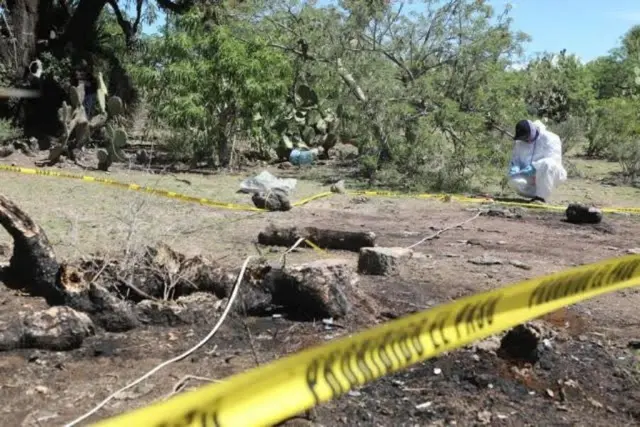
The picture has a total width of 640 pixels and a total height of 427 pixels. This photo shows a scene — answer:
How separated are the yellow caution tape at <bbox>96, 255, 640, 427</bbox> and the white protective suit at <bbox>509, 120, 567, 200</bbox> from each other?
715 centimetres

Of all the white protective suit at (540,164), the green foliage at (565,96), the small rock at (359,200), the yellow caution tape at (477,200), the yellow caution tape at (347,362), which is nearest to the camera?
the yellow caution tape at (347,362)

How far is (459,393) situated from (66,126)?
10969mm

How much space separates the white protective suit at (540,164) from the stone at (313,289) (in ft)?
22.1

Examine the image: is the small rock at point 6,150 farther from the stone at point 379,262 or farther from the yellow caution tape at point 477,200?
the stone at point 379,262

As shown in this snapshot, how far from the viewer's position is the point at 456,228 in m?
8.65

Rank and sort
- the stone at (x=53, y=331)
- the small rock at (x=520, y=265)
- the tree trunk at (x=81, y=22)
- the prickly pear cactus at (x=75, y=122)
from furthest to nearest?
the tree trunk at (x=81, y=22), the prickly pear cactus at (x=75, y=122), the small rock at (x=520, y=265), the stone at (x=53, y=331)

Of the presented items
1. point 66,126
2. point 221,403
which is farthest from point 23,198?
point 221,403

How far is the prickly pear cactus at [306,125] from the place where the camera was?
1511 cm

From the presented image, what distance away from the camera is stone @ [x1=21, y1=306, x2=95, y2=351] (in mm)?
4059

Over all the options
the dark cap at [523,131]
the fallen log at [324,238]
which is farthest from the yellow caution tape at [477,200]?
the fallen log at [324,238]

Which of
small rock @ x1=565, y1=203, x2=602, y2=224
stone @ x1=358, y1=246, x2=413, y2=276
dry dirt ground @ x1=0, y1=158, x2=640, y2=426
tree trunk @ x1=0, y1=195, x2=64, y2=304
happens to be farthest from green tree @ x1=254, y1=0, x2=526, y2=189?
tree trunk @ x1=0, y1=195, x2=64, y2=304

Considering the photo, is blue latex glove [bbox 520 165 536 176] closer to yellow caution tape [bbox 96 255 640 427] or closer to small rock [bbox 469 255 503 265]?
small rock [bbox 469 255 503 265]

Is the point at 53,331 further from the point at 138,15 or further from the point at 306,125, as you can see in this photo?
the point at 138,15

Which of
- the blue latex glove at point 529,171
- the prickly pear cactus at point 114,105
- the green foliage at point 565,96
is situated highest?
the green foliage at point 565,96
